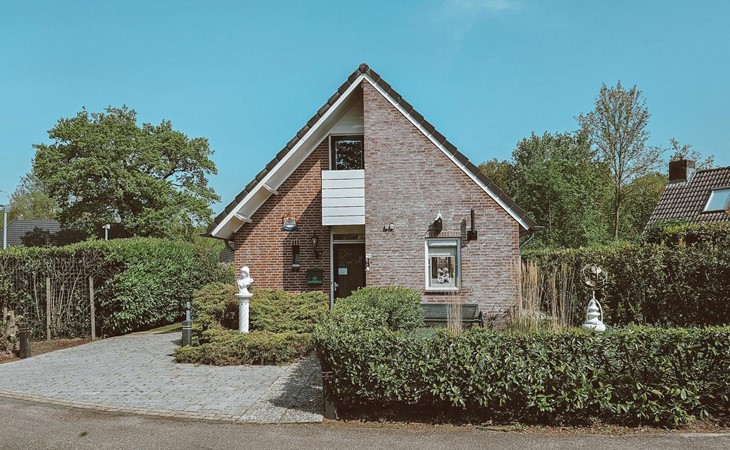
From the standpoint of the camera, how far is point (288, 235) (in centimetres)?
1581

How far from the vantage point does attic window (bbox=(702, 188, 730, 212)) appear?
25158 mm

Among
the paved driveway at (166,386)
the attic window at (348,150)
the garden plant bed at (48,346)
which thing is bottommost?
the garden plant bed at (48,346)

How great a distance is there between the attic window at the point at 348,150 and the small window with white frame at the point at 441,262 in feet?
10.3

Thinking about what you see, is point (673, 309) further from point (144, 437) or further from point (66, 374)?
point (66, 374)

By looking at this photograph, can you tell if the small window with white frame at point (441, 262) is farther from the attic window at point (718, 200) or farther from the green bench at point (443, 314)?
the attic window at point (718, 200)

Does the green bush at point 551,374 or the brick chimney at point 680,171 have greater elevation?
the brick chimney at point 680,171

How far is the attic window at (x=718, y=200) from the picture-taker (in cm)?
2516

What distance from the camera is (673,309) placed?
1276 cm

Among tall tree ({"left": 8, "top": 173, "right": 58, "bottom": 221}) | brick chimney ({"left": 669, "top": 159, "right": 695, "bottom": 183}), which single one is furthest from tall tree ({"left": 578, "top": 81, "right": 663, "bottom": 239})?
tall tree ({"left": 8, "top": 173, "right": 58, "bottom": 221})

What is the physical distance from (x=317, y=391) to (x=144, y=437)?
2576 mm

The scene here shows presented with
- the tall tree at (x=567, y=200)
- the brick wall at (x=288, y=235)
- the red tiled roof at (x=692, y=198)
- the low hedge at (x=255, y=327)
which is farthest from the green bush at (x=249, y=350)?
the tall tree at (x=567, y=200)

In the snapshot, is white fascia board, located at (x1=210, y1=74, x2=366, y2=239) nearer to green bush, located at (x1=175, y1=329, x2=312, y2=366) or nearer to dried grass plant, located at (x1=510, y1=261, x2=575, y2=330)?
green bush, located at (x1=175, y1=329, x2=312, y2=366)

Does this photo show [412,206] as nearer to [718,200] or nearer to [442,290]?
[442,290]

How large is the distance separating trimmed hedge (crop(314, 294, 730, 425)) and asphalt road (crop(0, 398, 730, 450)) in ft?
1.15
